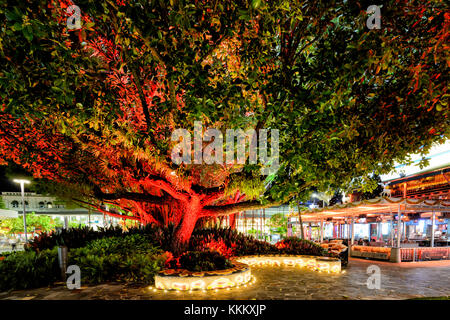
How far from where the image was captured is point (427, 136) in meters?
6.57

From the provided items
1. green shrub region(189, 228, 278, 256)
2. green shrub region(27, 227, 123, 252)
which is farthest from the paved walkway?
green shrub region(27, 227, 123, 252)

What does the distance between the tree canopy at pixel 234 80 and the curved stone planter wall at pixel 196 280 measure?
2636 mm

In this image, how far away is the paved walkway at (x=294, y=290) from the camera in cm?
770

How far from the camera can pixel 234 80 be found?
17.5ft

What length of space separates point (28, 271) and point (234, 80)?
9043mm

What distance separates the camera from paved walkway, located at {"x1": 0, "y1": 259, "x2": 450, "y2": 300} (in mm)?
7695

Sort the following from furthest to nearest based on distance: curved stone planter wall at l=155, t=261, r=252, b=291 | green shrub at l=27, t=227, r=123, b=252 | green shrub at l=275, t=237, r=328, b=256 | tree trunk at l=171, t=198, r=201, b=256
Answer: green shrub at l=275, t=237, r=328, b=256 → green shrub at l=27, t=227, r=123, b=252 → tree trunk at l=171, t=198, r=201, b=256 → curved stone planter wall at l=155, t=261, r=252, b=291

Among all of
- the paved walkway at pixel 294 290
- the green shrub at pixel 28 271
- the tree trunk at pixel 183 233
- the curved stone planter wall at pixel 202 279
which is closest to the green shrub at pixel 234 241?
the tree trunk at pixel 183 233

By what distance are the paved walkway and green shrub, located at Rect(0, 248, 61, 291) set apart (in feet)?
1.44

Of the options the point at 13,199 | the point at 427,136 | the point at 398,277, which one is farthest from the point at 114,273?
the point at 13,199

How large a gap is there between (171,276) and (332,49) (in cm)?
762

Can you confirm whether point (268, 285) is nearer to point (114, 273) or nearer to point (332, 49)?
point (114, 273)

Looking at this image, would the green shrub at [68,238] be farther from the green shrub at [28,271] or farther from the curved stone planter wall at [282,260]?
the curved stone planter wall at [282,260]

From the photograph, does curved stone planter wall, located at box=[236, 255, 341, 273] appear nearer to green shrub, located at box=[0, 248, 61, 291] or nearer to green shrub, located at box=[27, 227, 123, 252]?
green shrub, located at box=[27, 227, 123, 252]
